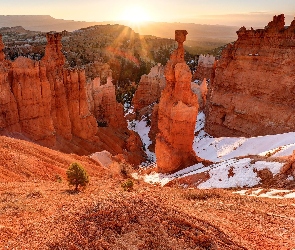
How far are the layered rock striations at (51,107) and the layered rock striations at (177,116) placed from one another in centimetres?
726

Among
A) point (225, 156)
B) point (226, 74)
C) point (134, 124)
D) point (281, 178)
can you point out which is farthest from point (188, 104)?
point (134, 124)

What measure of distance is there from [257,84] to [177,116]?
401 inches

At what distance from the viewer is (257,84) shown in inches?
1029

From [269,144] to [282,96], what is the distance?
7140mm

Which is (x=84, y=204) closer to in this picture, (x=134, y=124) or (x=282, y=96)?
(x=282, y=96)

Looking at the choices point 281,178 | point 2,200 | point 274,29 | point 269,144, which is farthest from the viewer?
point 274,29

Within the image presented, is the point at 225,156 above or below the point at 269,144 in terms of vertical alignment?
below

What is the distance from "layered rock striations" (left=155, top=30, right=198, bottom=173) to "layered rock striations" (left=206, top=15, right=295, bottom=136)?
28.3 feet

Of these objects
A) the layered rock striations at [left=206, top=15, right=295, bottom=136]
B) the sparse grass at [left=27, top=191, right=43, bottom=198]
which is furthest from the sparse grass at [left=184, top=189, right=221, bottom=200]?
the layered rock striations at [left=206, top=15, right=295, bottom=136]

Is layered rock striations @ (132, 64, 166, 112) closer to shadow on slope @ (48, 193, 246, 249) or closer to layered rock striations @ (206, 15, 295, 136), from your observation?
layered rock striations @ (206, 15, 295, 136)

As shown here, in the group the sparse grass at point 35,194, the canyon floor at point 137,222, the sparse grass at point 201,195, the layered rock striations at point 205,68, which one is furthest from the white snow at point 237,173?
the layered rock striations at point 205,68

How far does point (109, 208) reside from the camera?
6660 mm

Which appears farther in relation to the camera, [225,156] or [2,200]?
[225,156]

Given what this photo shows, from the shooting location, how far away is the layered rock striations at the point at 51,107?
816 inches
